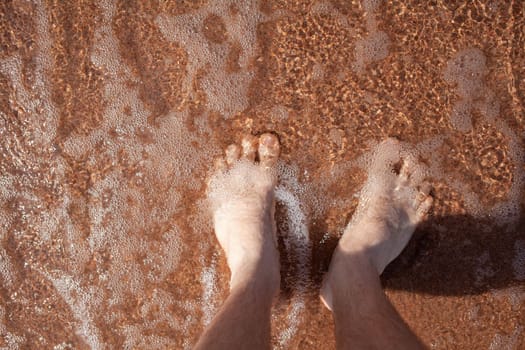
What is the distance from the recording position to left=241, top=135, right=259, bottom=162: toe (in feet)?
4.88

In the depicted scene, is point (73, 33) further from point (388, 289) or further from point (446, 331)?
point (446, 331)

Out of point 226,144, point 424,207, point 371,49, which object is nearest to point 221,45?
point 226,144

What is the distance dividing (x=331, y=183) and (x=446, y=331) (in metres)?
0.68

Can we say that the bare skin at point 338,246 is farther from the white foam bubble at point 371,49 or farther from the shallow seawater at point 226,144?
the white foam bubble at point 371,49

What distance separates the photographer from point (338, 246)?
145cm

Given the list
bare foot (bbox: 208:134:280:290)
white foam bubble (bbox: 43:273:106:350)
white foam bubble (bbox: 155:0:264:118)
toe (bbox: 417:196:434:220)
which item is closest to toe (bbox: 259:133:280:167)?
bare foot (bbox: 208:134:280:290)

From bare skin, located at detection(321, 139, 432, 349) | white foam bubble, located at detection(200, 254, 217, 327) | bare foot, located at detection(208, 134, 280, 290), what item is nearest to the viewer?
bare skin, located at detection(321, 139, 432, 349)

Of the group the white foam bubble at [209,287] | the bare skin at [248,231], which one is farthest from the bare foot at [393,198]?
the white foam bubble at [209,287]

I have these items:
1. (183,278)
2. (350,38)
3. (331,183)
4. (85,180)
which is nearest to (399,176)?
(331,183)

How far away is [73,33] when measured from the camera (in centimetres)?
150

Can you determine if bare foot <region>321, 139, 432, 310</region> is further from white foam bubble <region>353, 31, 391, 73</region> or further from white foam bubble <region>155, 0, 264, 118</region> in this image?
white foam bubble <region>155, 0, 264, 118</region>

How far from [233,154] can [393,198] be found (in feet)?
1.86

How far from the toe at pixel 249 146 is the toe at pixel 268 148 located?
0.8 inches

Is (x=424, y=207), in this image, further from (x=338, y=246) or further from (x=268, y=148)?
(x=268, y=148)
